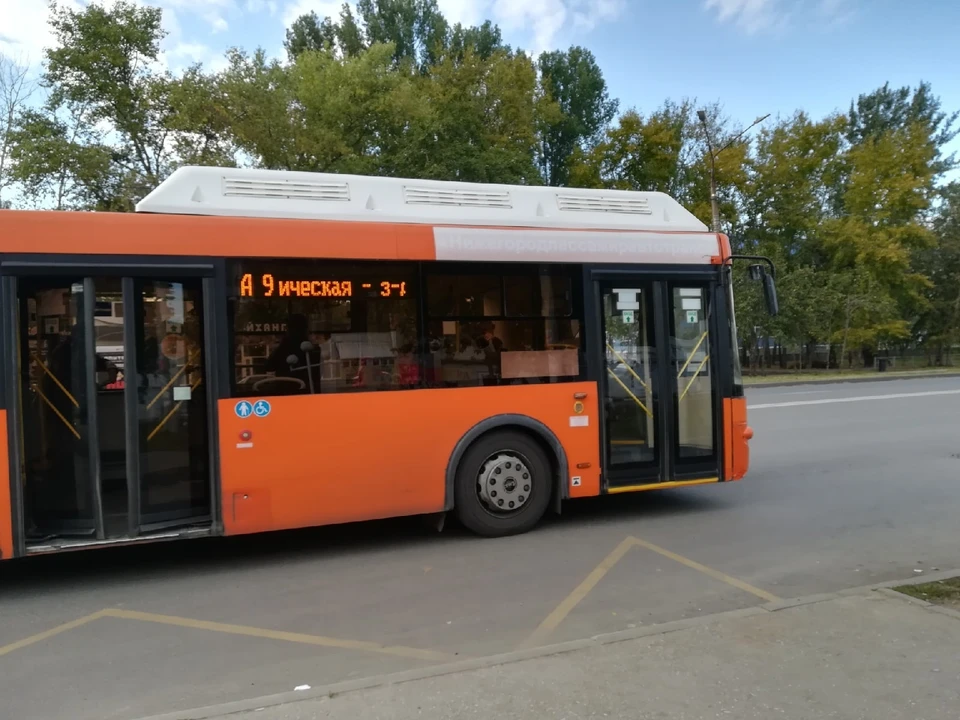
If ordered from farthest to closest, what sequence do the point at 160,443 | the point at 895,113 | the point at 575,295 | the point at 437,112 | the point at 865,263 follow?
the point at 895,113 < the point at 865,263 < the point at 437,112 < the point at 575,295 < the point at 160,443

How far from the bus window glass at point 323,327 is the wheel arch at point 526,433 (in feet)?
2.44

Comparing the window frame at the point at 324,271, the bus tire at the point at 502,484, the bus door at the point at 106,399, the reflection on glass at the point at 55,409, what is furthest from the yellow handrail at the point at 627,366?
the reflection on glass at the point at 55,409

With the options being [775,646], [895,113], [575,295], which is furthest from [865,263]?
[775,646]

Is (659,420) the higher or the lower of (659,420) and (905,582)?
the higher

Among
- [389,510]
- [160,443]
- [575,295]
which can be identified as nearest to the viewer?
[160,443]

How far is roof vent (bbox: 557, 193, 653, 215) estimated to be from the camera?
7.84 m

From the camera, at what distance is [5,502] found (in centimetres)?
562

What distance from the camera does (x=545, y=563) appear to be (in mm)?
6414

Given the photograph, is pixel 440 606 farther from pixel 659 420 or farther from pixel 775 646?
pixel 659 420

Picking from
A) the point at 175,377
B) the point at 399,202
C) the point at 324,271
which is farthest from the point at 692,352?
the point at 175,377

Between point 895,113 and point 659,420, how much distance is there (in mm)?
61298

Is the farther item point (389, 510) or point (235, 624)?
point (389, 510)

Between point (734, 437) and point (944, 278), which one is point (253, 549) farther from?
point (944, 278)

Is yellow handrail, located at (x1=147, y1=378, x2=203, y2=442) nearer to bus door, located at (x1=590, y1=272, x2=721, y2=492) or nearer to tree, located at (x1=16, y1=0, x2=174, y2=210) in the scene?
bus door, located at (x1=590, y1=272, x2=721, y2=492)
